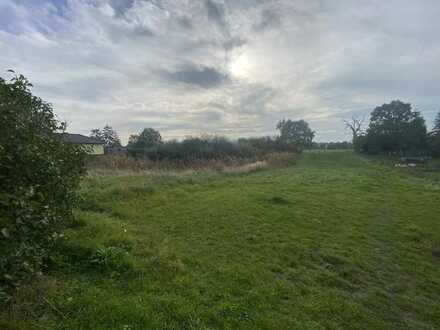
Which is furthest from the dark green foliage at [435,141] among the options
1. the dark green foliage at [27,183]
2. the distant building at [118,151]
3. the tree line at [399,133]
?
the dark green foliage at [27,183]

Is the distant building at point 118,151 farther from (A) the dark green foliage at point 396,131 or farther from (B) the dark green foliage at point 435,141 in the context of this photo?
(B) the dark green foliage at point 435,141

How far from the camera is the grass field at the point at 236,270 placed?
2846 millimetres

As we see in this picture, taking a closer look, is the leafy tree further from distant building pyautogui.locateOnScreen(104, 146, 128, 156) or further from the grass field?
distant building pyautogui.locateOnScreen(104, 146, 128, 156)

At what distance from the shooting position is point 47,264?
354 cm

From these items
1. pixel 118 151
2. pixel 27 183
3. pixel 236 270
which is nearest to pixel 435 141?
pixel 118 151

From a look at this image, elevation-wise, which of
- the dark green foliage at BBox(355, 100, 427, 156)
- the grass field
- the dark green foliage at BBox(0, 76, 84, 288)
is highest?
the dark green foliage at BBox(355, 100, 427, 156)

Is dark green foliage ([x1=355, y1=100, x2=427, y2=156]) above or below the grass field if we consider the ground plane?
above

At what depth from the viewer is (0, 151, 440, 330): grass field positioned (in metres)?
2.85

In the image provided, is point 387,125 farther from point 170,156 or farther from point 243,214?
point 243,214

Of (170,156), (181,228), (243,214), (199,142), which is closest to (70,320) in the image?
(181,228)

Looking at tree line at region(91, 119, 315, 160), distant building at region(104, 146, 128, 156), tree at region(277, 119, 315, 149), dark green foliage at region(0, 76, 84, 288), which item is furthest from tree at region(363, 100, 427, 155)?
dark green foliage at region(0, 76, 84, 288)

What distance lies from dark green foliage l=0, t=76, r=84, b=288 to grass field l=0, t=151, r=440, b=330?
0.63m

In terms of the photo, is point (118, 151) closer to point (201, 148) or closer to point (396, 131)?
point (201, 148)

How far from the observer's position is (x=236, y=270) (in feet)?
13.1
